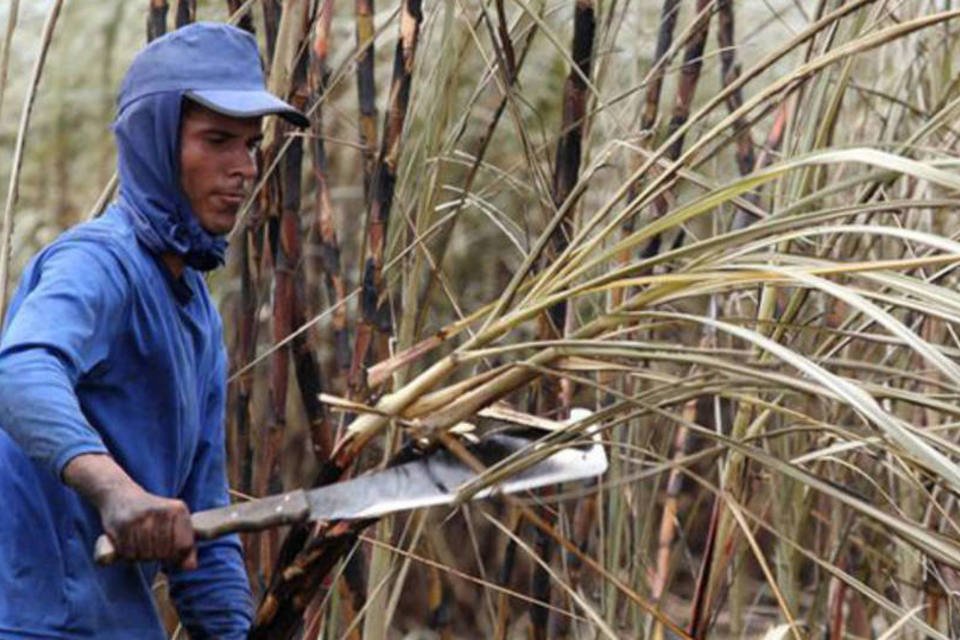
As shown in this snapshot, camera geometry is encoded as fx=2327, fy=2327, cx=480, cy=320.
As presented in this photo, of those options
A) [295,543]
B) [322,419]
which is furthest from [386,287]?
[295,543]

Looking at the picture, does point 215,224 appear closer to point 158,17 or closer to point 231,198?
point 231,198

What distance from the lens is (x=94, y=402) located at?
215 cm

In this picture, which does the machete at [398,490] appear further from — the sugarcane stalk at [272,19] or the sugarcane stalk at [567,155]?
the sugarcane stalk at [272,19]

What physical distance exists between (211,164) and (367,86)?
429 mm

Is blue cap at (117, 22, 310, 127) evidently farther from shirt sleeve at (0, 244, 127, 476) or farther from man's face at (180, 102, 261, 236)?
shirt sleeve at (0, 244, 127, 476)

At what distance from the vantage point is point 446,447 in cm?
200

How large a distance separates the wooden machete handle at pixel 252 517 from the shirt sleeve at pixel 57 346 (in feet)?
0.33

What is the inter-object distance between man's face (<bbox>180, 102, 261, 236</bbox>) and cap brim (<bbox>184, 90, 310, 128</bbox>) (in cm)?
3

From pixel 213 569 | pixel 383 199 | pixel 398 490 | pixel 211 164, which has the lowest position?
pixel 213 569

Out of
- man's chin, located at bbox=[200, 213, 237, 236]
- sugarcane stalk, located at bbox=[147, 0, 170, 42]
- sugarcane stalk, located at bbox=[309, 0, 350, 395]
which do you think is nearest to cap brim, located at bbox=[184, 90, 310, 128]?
man's chin, located at bbox=[200, 213, 237, 236]

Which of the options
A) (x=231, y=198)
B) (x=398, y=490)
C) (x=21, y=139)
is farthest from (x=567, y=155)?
(x=398, y=490)

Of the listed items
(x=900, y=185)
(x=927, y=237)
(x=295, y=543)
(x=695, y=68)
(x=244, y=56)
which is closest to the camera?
(x=927, y=237)

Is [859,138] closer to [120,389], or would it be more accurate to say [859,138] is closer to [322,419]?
[322,419]

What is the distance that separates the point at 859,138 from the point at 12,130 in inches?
110
